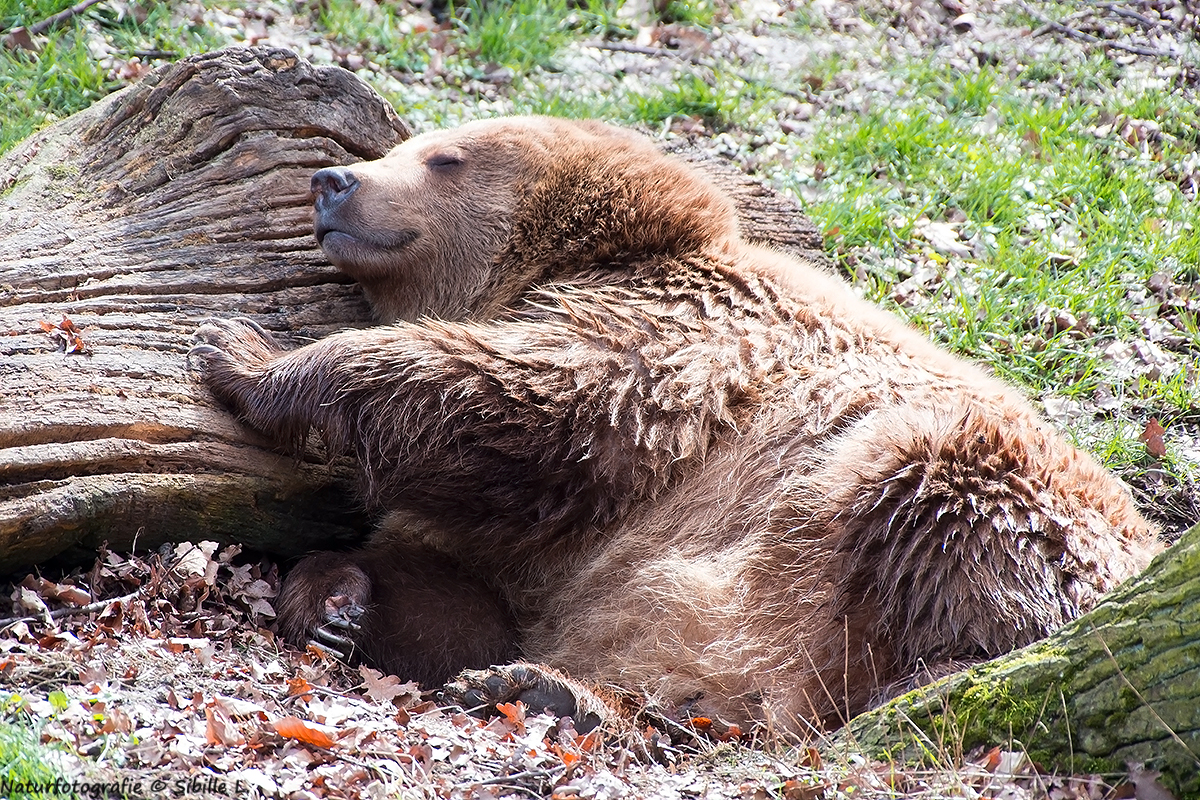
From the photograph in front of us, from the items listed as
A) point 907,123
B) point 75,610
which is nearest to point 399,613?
point 75,610

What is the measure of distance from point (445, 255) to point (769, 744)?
9.13ft

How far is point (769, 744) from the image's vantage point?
145 inches

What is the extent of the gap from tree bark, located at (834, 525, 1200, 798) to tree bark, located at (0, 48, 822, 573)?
2.74 m

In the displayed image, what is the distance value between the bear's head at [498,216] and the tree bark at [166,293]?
17.3 inches

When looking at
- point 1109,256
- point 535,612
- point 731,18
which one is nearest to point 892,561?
point 535,612

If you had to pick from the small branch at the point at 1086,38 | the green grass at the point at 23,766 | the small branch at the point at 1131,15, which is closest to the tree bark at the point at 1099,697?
the green grass at the point at 23,766

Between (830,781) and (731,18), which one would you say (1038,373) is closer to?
(830,781)

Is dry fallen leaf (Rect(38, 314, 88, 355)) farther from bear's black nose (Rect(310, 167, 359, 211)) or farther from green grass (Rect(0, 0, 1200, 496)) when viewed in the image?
green grass (Rect(0, 0, 1200, 496))

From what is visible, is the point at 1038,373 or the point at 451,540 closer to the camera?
the point at 451,540

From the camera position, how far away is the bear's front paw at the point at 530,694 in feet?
12.6

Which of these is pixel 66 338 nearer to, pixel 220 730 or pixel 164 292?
pixel 164 292

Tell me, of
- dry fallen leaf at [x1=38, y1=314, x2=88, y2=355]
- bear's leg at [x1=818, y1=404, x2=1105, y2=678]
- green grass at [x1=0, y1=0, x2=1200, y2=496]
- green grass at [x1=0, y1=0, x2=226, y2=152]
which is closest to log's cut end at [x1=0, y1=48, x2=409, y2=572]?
dry fallen leaf at [x1=38, y1=314, x2=88, y2=355]

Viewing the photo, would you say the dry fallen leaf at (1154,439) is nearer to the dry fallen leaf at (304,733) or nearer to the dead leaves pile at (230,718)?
the dead leaves pile at (230,718)

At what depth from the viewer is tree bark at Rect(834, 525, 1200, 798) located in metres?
2.82
